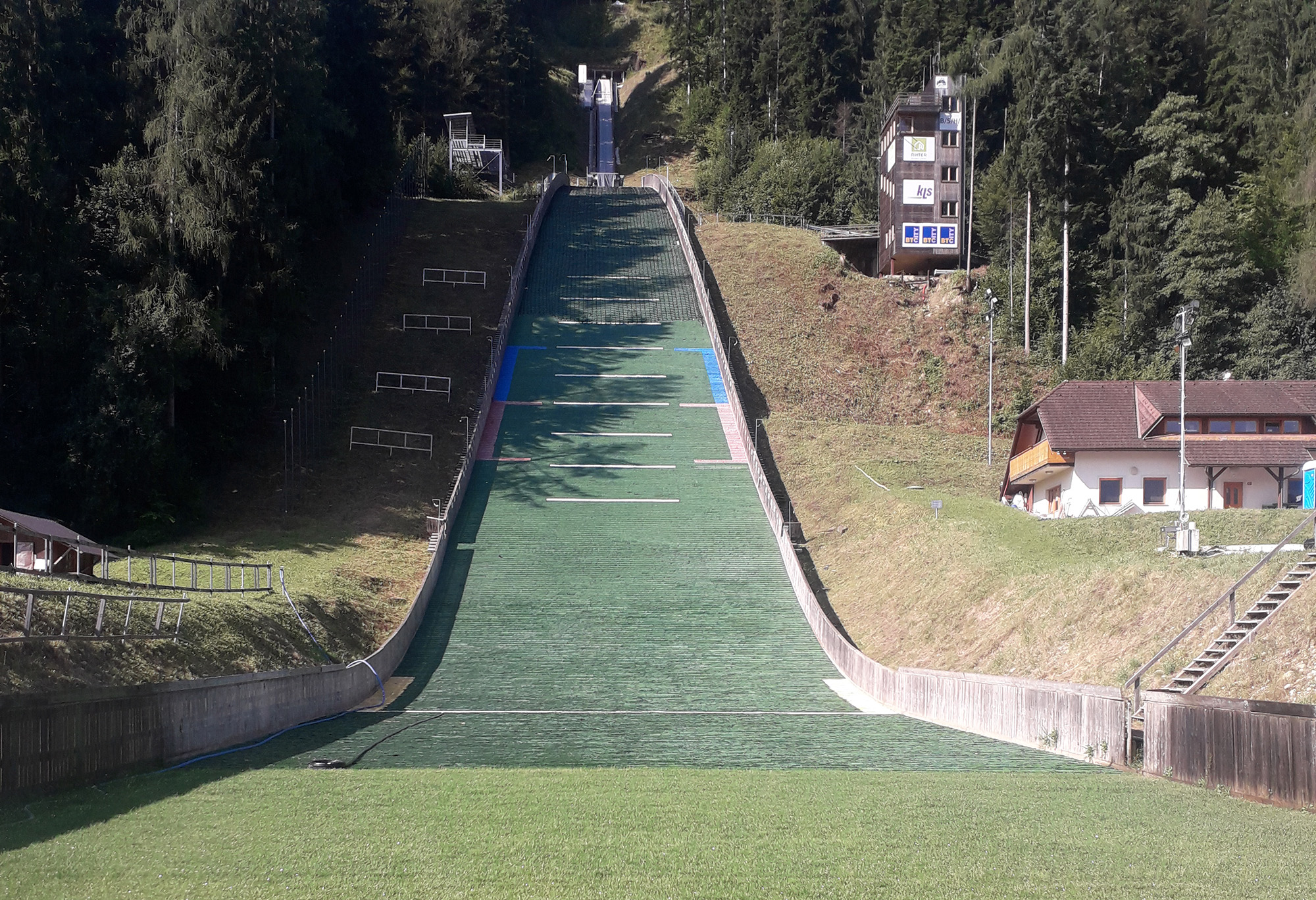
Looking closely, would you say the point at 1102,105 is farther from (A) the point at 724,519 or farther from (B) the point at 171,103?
(B) the point at 171,103

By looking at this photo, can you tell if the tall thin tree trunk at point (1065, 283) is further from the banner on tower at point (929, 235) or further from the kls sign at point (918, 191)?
the kls sign at point (918, 191)

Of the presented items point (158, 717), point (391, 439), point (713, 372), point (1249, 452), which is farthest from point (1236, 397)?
point (158, 717)

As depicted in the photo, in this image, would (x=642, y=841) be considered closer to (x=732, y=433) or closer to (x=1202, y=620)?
(x=1202, y=620)

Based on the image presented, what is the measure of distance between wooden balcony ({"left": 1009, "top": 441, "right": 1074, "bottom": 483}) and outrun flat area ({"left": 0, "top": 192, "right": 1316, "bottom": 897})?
28.2ft

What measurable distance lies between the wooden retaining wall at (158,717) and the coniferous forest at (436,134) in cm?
1166

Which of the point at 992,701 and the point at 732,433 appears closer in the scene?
the point at 992,701

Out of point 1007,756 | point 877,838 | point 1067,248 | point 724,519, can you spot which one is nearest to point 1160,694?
point 1007,756

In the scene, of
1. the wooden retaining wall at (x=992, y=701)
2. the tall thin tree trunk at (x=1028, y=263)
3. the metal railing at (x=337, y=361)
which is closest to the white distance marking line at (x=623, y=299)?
the metal railing at (x=337, y=361)

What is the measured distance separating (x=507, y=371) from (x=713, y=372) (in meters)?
6.80

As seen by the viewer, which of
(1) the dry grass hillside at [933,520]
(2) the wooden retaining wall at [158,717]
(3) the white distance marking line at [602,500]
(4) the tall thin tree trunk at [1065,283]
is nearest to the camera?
(2) the wooden retaining wall at [158,717]

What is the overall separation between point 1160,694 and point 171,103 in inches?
1058

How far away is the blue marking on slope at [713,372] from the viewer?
120 ft

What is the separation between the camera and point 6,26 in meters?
26.8

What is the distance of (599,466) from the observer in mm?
31500
